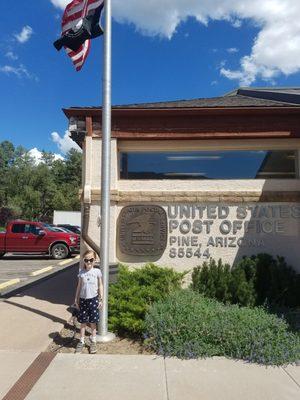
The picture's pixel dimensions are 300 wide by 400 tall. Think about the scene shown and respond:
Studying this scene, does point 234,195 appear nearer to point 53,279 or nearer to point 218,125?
point 218,125

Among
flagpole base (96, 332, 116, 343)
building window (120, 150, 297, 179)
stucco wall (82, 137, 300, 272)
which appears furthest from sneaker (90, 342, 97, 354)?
building window (120, 150, 297, 179)

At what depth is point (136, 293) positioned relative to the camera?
7.40 metres

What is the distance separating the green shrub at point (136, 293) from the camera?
6.92 m

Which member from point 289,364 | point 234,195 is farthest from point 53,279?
point 289,364

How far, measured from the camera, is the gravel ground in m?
6.24

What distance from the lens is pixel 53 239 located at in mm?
21141

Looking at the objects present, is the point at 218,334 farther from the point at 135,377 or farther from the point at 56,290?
the point at 56,290

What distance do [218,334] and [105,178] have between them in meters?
2.89

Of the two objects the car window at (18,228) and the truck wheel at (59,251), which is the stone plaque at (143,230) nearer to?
the truck wheel at (59,251)

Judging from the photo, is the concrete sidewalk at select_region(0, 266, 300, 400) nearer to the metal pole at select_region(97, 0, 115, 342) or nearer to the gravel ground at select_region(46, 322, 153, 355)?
the gravel ground at select_region(46, 322, 153, 355)

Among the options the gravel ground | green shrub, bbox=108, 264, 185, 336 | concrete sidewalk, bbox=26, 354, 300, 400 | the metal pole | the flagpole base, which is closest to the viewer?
concrete sidewalk, bbox=26, 354, 300, 400

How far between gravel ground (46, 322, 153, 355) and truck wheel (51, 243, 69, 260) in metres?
14.4

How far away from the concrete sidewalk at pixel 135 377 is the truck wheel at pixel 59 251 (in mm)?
14478

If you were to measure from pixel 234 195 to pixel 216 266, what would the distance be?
1498mm
